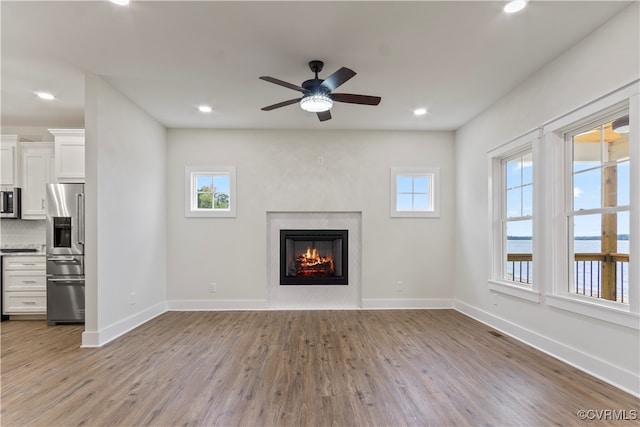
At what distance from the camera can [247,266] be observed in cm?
548

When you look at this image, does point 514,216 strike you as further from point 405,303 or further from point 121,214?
point 121,214

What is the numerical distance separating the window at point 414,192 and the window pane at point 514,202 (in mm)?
1387

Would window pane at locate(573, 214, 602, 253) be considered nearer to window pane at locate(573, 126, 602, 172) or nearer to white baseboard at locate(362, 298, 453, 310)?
window pane at locate(573, 126, 602, 172)

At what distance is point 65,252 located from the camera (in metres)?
4.35

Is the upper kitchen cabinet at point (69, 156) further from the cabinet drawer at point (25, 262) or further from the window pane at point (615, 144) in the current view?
the window pane at point (615, 144)

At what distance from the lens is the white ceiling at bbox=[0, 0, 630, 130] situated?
2.56m

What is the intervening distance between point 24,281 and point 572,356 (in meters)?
6.44

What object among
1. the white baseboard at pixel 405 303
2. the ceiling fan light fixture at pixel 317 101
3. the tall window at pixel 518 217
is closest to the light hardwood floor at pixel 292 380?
the tall window at pixel 518 217

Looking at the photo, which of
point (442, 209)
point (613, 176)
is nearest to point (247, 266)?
point (442, 209)

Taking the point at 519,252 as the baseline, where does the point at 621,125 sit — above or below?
above

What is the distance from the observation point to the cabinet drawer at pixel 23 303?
4.73 metres

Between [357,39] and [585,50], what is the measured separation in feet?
6.24

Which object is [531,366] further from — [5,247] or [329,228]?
[5,247]

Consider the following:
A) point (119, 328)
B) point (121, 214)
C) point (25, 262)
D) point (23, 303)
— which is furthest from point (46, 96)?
point (119, 328)
